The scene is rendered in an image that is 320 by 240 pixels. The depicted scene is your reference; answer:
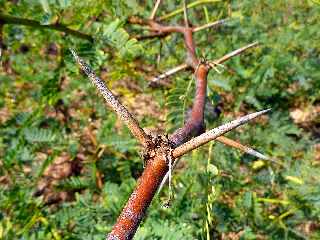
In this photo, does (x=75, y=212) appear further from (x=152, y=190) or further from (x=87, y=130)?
(x=152, y=190)

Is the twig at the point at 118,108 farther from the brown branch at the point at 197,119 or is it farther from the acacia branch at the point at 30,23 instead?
the acacia branch at the point at 30,23

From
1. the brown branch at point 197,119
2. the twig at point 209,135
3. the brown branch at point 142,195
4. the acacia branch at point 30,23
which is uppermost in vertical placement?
the acacia branch at point 30,23

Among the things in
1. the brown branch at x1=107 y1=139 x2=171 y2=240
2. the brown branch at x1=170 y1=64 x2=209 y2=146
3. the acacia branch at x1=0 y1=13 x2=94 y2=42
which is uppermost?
the acacia branch at x1=0 y1=13 x2=94 y2=42

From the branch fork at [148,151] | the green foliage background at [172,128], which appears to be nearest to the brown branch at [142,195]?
the branch fork at [148,151]

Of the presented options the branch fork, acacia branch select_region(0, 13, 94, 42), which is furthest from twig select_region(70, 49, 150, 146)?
acacia branch select_region(0, 13, 94, 42)

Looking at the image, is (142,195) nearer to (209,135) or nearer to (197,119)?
(209,135)

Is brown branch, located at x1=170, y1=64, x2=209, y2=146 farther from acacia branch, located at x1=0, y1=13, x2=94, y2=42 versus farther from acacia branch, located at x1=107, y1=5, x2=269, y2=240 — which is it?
acacia branch, located at x1=0, y1=13, x2=94, y2=42

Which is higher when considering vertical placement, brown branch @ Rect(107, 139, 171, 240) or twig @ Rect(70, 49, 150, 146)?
twig @ Rect(70, 49, 150, 146)

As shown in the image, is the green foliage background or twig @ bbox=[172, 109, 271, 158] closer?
twig @ bbox=[172, 109, 271, 158]

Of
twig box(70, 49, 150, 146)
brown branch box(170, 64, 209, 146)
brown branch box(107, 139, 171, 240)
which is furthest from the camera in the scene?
brown branch box(170, 64, 209, 146)

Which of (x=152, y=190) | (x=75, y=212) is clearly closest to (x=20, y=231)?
(x=75, y=212)

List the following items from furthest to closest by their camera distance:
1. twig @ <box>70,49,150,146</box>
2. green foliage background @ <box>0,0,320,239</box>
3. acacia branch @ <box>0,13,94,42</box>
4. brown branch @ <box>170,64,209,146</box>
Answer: green foliage background @ <box>0,0,320,239</box>
acacia branch @ <box>0,13,94,42</box>
brown branch @ <box>170,64,209,146</box>
twig @ <box>70,49,150,146</box>
